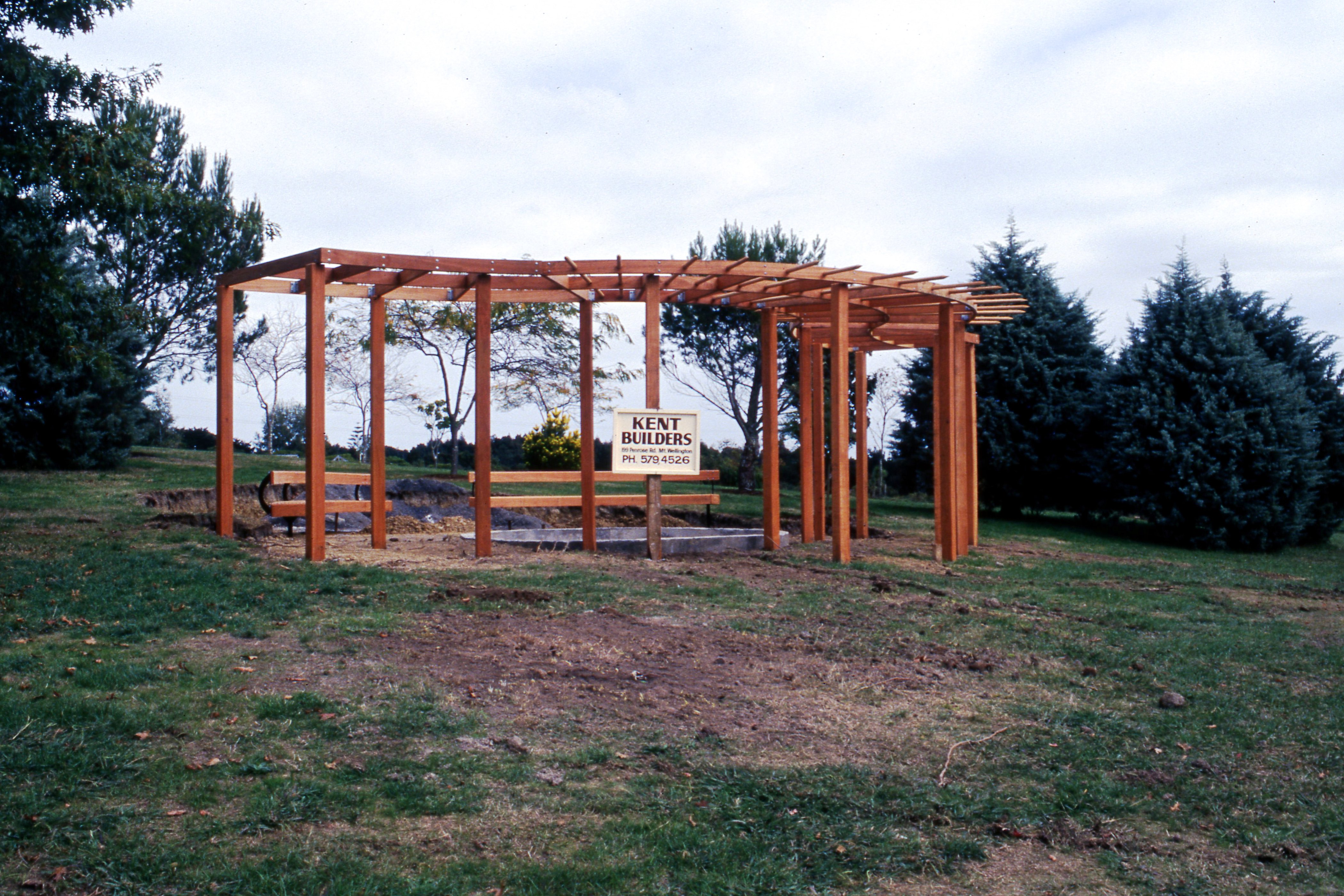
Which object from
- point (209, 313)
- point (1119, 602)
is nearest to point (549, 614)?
point (1119, 602)

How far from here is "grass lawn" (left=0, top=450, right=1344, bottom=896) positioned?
3.21 meters

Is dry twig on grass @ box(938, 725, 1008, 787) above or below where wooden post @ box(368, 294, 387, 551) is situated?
below

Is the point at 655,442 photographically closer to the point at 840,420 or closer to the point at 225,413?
the point at 840,420

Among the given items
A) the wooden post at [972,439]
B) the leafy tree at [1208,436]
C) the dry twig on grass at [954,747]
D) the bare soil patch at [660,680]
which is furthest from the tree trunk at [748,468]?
the dry twig on grass at [954,747]

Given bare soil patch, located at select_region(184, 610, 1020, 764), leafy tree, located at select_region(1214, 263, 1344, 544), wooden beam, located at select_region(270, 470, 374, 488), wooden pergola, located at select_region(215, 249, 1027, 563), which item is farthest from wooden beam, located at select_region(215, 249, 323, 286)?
leafy tree, located at select_region(1214, 263, 1344, 544)

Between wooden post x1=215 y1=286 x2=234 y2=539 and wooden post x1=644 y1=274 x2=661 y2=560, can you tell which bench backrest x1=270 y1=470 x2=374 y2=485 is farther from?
wooden post x1=644 y1=274 x2=661 y2=560

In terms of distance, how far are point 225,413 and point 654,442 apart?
173 inches

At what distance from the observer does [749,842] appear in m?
3.39

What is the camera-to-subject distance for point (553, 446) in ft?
62.8

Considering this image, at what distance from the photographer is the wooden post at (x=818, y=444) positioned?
40.6ft

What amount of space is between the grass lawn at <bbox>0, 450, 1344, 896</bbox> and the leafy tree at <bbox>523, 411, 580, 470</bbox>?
1089 cm

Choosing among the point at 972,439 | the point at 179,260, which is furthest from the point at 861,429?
the point at 179,260

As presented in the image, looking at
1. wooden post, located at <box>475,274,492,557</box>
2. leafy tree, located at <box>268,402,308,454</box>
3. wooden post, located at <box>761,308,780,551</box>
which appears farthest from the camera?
leafy tree, located at <box>268,402,308,454</box>

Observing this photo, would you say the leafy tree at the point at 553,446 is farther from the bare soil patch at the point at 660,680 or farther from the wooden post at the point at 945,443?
the bare soil patch at the point at 660,680
